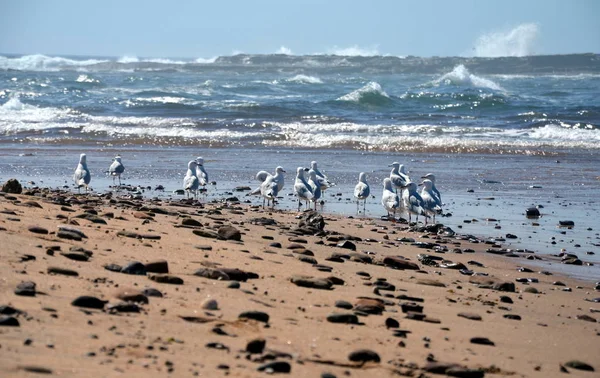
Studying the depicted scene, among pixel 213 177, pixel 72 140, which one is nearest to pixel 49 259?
pixel 213 177

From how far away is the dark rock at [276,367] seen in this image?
13.8ft

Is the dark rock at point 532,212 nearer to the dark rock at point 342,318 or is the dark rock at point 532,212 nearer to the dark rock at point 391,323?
the dark rock at point 391,323

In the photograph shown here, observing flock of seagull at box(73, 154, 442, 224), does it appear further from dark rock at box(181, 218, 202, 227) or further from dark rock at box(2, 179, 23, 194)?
dark rock at box(181, 218, 202, 227)

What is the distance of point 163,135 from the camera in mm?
23438

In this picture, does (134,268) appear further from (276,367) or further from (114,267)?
(276,367)

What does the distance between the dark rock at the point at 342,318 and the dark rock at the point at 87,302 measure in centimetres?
132

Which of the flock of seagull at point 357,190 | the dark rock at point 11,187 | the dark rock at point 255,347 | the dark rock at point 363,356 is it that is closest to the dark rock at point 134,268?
the dark rock at point 255,347

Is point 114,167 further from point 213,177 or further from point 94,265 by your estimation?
point 94,265

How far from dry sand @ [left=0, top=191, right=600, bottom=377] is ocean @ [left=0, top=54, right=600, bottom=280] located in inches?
89.5

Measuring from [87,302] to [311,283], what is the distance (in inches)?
74.0

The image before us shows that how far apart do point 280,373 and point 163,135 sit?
19.7 meters

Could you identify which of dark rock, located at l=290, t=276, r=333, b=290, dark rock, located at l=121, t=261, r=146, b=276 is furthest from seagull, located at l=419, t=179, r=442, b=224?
dark rock, located at l=121, t=261, r=146, b=276

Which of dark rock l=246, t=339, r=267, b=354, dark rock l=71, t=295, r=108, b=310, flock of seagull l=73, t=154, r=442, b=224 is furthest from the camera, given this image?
flock of seagull l=73, t=154, r=442, b=224

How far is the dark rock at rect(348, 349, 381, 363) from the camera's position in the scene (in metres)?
4.57
